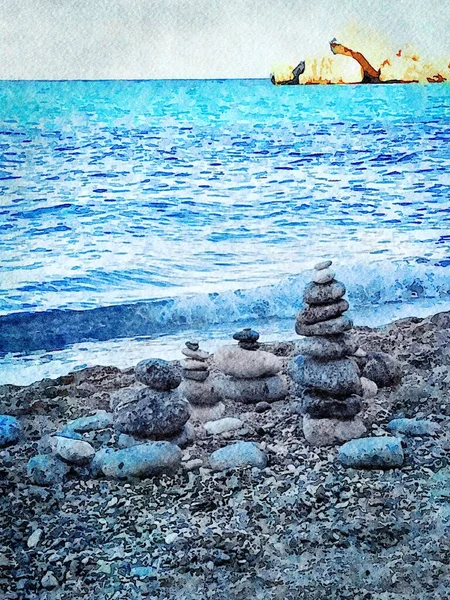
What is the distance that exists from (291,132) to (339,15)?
1.21ft

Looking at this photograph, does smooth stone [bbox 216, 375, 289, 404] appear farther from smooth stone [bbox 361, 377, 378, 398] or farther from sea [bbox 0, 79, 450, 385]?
smooth stone [bbox 361, 377, 378, 398]

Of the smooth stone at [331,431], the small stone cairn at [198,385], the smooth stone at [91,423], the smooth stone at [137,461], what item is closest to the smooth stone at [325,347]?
the smooth stone at [331,431]

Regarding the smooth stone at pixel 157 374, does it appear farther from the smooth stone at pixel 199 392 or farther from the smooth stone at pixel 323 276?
the smooth stone at pixel 323 276

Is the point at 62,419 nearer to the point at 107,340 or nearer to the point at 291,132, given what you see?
the point at 107,340

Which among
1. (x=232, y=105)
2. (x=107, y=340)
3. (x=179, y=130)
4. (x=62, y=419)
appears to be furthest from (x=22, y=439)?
(x=232, y=105)

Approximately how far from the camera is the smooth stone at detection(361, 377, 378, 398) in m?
2.35

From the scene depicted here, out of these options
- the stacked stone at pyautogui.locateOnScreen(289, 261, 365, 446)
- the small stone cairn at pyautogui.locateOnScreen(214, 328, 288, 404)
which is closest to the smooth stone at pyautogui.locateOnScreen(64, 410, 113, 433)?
the small stone cairn at pyautogui.locateOnScreen(214, 328, 288, 404)

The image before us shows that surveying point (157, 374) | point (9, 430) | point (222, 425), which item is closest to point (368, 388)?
point (222, 425)

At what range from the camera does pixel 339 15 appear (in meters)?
2.16

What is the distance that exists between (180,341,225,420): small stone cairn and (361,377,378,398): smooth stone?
47 centimetres

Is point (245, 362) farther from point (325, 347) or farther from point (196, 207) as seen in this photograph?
point (196, 207)

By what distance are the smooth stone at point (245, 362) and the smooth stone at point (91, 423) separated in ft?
1.26

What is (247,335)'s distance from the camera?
89.2 inches

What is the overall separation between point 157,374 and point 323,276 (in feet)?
1.91
